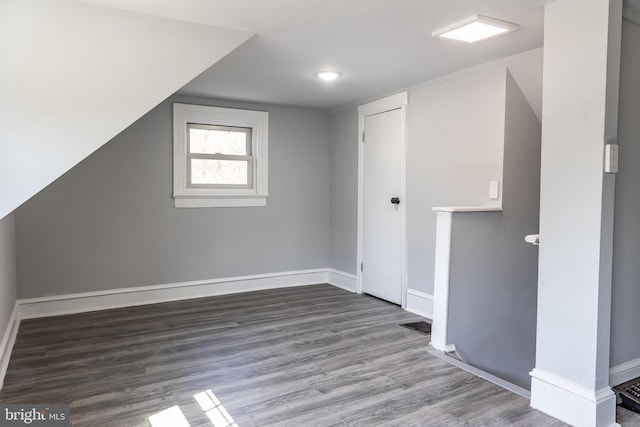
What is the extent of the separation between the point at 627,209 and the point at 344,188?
10.4 feet

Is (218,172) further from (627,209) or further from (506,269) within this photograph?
(627,209)

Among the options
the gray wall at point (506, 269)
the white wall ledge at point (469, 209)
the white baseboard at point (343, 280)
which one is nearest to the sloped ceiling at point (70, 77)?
the white wall ledge at point (469, 209)

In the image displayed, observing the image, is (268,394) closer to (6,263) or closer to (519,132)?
(6,263)

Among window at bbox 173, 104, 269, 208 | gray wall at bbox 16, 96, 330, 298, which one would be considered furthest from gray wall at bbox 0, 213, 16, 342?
window at bbox 173, 104, 269, 208

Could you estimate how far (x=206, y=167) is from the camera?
4.68 meters

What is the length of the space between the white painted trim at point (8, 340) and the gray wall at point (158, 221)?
33cm

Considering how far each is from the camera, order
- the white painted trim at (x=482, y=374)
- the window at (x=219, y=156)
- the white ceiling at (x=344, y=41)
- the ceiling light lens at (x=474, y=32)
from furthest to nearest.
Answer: the window at (x=219, y=156), the ceiling light lens at (x=474, y=32), the white painted trim at (x=482, y=374), the white ceiling at (x=344, y=41)

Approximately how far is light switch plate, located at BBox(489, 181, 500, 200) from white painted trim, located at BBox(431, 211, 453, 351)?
0.55 meters

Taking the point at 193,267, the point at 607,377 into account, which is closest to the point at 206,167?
the point at 193,267

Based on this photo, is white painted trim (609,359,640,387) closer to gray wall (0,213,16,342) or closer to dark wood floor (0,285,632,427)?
dark wood floor (0,285,632,427)

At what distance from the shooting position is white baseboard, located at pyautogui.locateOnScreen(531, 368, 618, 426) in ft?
6.65

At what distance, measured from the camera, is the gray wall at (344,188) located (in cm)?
488

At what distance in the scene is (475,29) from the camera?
2.59m

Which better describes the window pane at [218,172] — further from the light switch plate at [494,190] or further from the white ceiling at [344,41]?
the light switch plate at [494,190]
